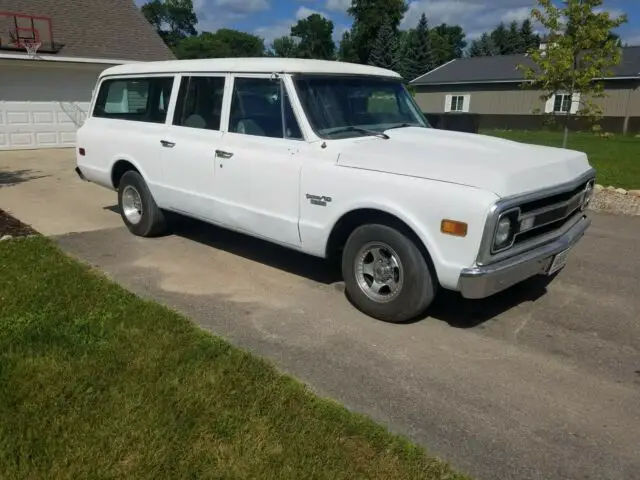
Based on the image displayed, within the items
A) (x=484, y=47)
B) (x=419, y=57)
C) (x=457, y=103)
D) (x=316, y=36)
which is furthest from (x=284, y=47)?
(x=457, y=103)

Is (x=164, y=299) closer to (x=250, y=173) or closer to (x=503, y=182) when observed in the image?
(x=250, y=173)

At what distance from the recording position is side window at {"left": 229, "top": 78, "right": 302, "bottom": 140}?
4832 millimetres

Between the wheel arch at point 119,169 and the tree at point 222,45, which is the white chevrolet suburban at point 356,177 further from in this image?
the tree at point 222,45

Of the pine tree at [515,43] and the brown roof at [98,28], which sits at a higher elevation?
the pine tree at [515,43]

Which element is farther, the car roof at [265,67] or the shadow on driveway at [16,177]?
the shadow on driveway at [16,177]

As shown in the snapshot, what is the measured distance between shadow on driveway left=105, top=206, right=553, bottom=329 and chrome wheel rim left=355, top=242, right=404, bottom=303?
14.5 inches

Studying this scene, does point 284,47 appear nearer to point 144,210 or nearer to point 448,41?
point 448,41

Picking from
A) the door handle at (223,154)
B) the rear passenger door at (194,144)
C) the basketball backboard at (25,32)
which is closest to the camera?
the door handle at (223,154)

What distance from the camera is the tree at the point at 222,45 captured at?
92.0m

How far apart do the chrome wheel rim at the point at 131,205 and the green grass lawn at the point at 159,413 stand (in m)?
2.62

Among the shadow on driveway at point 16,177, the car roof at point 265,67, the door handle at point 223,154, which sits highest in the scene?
the car roof at point 265,67

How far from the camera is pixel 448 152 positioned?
4.31 m

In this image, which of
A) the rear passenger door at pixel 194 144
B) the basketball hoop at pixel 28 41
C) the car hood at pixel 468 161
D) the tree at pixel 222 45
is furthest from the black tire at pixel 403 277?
the tree at pixel 222 45

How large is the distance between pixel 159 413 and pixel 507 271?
243 centimetres
